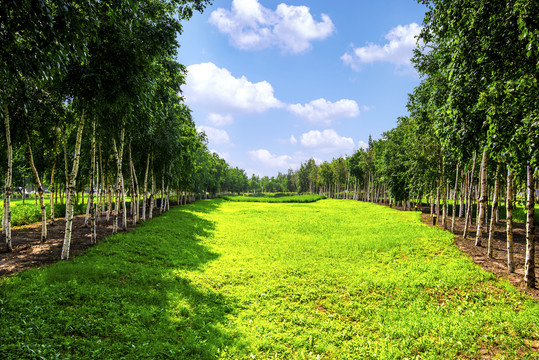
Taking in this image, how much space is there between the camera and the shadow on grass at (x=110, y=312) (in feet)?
18.7

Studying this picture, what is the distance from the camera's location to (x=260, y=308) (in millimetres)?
9344

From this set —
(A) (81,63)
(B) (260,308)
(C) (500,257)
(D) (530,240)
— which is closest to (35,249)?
(A) (81,63)

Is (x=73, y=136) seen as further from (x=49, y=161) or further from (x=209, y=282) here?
(x=209, y=282)

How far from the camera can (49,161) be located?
73.3ft

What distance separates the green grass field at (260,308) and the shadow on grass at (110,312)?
0.04 m

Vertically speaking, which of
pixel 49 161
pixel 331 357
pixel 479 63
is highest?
pixel 479 63

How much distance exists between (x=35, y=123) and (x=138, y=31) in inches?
392

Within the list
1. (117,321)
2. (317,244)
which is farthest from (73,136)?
(317,244)

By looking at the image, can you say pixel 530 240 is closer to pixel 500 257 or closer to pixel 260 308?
pixel 500 257

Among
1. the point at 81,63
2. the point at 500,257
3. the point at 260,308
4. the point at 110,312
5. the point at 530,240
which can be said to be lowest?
the point at 260,308

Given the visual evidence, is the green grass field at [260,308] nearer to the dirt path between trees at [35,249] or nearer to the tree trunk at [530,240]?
the tree trunk at [530,240]

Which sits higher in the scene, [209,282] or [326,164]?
[326,164]

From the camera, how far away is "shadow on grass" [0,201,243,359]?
18.7 feet

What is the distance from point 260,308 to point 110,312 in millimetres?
5235
